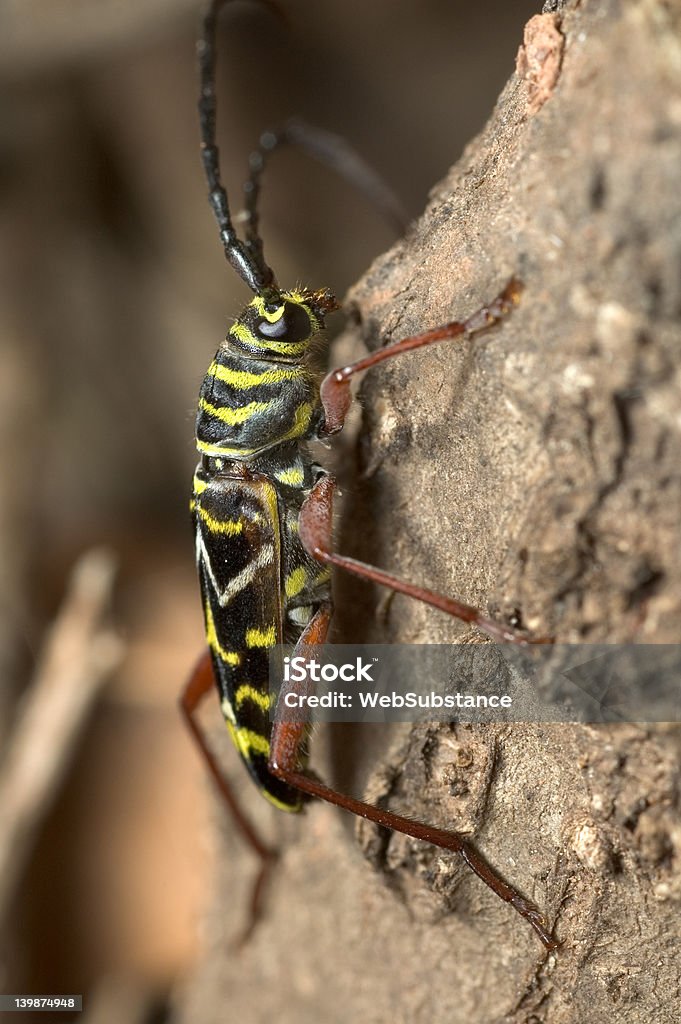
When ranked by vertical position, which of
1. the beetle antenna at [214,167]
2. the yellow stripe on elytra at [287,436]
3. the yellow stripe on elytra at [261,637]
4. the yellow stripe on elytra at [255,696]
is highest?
the beetle antenna at [214,167]

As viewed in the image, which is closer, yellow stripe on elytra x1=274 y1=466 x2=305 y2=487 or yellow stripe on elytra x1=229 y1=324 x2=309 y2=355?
yellow stripe on elytra x1=229 y1=324 x2=309 y2=355

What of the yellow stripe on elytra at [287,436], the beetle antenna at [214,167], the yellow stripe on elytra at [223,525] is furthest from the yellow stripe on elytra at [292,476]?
the beetle antenna at [214,167]

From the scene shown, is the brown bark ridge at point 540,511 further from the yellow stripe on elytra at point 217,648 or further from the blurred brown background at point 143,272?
the blurred brown background at point 143,272

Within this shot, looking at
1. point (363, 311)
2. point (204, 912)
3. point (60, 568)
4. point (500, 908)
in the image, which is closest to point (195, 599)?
point (60, 568)

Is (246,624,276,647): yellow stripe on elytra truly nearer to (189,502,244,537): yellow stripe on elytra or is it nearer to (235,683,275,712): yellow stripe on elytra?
(235,683,275,712): yellow stripe on elytra


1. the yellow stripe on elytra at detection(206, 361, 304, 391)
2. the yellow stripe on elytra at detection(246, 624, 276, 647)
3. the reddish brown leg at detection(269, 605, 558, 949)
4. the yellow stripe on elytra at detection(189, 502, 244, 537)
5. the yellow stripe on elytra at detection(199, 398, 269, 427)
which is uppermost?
the yellow stripe on elytra at detection(206, 361, 304, 391)

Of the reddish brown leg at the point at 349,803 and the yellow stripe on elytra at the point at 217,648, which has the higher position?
the yellow stripe on elytra at the point at 217,648

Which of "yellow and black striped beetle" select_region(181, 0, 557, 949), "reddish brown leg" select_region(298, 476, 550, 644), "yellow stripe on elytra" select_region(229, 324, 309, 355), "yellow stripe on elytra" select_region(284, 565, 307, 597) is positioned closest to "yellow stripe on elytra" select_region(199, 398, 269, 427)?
"yellow and black striped beetle" select_region(181, 0, 557, 949)

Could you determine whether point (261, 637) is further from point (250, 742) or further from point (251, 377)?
point (251, 377)
